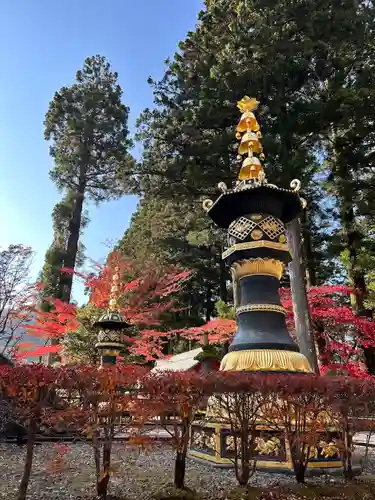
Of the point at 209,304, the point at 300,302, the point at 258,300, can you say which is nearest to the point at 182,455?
the point at 258,300

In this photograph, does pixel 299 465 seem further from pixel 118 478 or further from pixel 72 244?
pixel 72 244

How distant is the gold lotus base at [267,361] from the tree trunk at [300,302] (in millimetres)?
5562

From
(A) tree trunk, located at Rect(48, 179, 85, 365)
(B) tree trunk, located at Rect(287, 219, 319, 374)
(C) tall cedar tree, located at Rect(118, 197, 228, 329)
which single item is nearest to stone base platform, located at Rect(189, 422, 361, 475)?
(B) tree trunk, located at Rect(287, 219, 319, 374)

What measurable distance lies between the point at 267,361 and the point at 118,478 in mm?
2129

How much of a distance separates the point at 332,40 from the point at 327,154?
267 inches

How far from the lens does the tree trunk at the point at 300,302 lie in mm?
10602

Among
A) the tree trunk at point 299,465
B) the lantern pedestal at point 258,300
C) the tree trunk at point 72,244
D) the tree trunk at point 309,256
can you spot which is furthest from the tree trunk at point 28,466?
the tree trunk at point 72,244

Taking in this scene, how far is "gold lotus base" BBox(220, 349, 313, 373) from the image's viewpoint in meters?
5.00

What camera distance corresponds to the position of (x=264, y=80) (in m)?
12.0

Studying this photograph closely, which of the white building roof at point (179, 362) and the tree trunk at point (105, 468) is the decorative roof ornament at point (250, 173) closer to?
the tree trunk at point (105, 468)

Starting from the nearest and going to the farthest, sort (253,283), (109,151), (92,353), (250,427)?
(250,427) → (253,283) → (92,353) → (109,151)

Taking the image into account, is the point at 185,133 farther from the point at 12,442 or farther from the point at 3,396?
the point at 3,396

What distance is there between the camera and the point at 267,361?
505 cm

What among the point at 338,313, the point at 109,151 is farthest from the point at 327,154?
the point at 109,151
